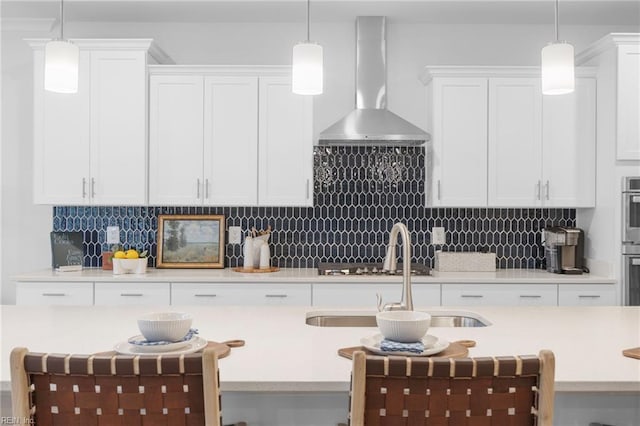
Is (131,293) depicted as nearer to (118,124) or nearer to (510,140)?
(118,124)

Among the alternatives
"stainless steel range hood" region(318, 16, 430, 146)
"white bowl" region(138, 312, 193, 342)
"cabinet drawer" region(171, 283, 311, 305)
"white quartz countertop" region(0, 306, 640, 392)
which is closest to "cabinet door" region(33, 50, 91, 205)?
"cabinet drawer" region(171, 283, 311, 305)

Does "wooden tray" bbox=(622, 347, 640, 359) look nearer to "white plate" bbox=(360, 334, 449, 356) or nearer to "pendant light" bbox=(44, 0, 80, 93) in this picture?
"white plate" bbox=(360, 334, 449, 356)

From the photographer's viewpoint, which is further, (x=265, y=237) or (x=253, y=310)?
(x=265, y=237)

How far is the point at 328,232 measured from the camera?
14.8 feet

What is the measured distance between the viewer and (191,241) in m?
4.38

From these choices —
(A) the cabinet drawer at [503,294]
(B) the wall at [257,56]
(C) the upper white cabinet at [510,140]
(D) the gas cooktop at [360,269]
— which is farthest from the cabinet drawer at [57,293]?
(C) the upper white cabinet at [510,140]

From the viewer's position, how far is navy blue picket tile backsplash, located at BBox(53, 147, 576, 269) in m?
4.48

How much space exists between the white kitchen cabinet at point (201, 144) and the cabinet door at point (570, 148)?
6.53 feet

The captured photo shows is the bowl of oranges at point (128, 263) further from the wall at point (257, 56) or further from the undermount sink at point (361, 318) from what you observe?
the undermount sink at point (361, 318)

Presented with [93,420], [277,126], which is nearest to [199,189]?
[277,126]

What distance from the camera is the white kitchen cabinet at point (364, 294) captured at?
385 centimetres

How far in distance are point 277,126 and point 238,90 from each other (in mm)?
363

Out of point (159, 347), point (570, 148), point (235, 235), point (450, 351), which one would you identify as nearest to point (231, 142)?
point (235, 235)

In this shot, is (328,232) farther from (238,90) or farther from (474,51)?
(474,51)
